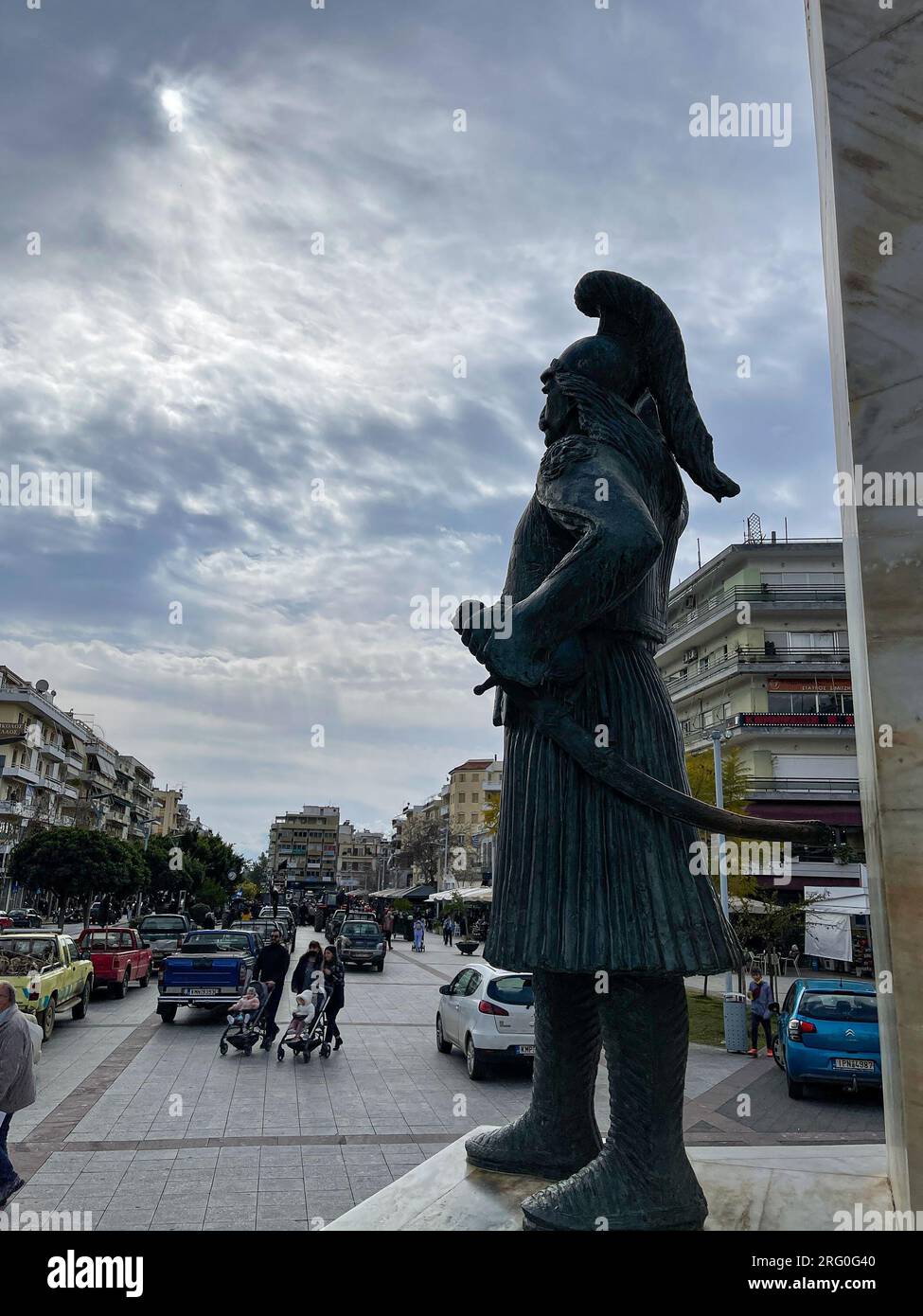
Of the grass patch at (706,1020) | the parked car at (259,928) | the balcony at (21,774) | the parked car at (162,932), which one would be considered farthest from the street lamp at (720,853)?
the balcony at (21,774)

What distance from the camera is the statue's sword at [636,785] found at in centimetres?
242

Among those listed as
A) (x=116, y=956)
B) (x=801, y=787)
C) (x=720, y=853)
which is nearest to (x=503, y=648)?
(x=720, y=853)

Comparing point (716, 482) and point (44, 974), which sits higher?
point (716, 482)

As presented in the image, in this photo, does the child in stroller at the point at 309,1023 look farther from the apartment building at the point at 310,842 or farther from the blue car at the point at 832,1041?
the apartment building at the point at 310,842

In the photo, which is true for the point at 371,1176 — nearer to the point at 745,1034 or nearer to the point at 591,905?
the point at 591,905

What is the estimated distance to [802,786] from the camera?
38.1 metres

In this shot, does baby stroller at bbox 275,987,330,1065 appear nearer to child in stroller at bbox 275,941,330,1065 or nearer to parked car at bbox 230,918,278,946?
child in stroller at bbox 275,941,330,1065

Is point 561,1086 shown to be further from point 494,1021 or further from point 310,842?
point 310,842

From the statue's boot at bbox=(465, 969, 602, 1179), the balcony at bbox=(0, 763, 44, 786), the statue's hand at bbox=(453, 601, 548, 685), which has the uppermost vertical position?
the balcony at bbox=(0, 763, 44, 786)

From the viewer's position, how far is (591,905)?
2.57m

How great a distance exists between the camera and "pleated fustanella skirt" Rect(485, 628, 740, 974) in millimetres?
2522

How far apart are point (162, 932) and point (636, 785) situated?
86.0 ft

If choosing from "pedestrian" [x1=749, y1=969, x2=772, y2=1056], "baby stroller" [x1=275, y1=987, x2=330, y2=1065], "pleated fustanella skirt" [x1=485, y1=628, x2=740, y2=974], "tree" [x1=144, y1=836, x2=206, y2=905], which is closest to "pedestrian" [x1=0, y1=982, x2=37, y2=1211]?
"pleated fustanella skirt" [x1=485, y1=628, x2=740, y2=974]

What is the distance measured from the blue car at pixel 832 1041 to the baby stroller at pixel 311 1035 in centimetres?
642
